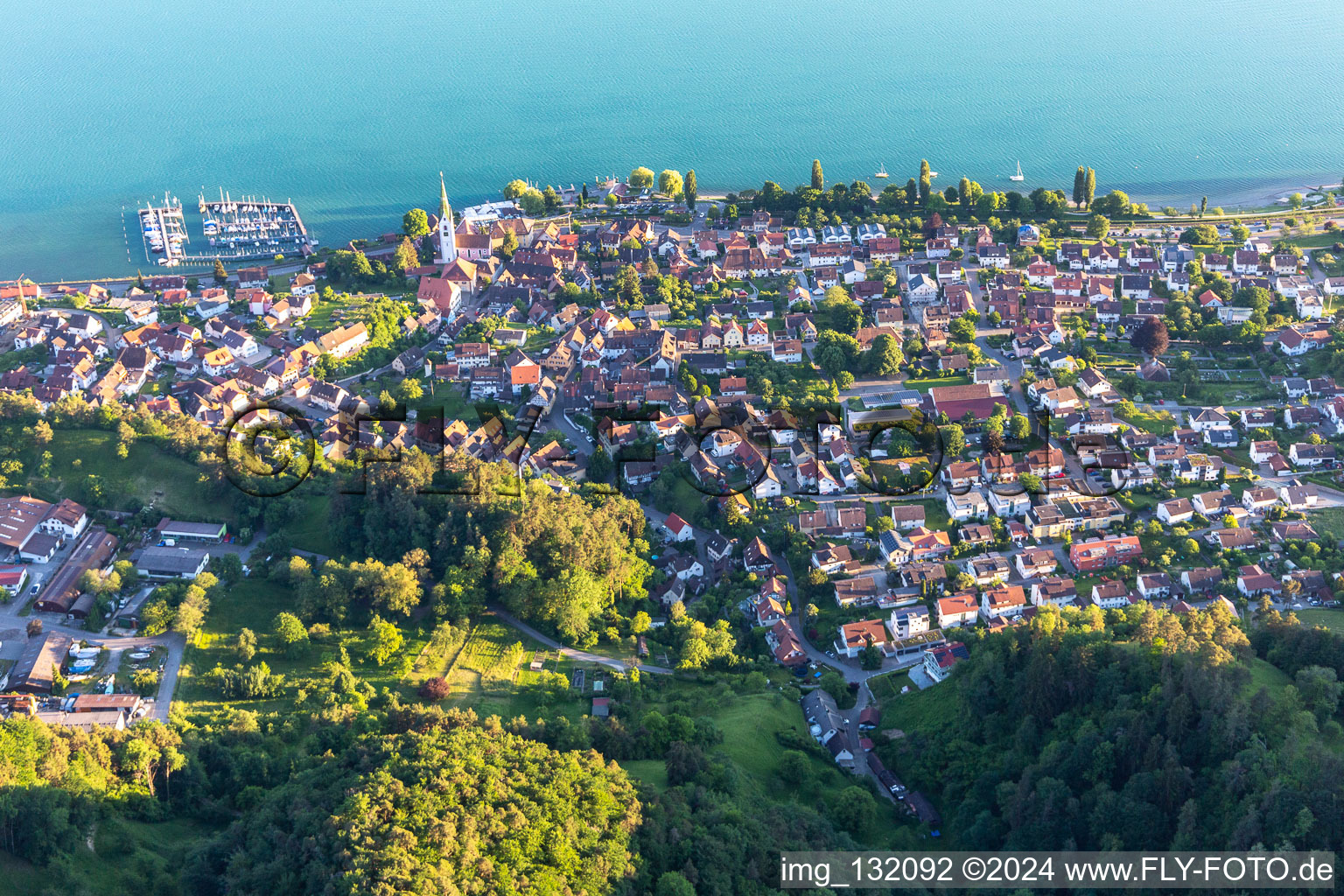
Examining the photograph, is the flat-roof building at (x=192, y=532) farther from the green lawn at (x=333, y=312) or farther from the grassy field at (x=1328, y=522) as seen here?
the grassy field at (x=1328, y=522)

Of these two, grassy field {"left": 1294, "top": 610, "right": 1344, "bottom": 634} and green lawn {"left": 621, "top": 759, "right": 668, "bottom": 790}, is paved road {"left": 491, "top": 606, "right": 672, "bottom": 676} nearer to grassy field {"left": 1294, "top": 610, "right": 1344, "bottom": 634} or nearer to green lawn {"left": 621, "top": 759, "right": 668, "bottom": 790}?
green lawn {"left": 621, "top": 759, "right": 668, "bottom": 790}

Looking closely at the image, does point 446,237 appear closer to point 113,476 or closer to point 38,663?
point 113,476

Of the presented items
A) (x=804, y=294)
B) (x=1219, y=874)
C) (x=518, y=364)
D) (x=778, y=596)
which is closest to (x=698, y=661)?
(x=778, y=596)

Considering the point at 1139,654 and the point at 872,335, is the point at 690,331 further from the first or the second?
the point at 1139,654

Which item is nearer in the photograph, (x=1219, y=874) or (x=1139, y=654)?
(x=1219, y=874)

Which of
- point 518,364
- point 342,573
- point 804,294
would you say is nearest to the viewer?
point 342,573

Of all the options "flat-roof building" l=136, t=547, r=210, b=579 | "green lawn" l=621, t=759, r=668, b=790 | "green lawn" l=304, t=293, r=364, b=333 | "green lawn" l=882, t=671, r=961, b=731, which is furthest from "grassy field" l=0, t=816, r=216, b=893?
"green lawn" l=304, t=293, r=364, b=333
